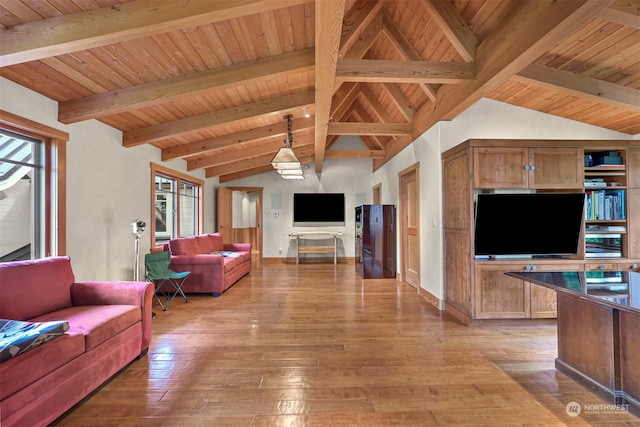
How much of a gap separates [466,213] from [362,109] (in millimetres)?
4138

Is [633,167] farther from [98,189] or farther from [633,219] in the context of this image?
[98,189]

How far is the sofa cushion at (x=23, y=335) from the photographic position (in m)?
1.42

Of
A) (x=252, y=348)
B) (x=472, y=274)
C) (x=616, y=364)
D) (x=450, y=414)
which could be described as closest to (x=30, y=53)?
(x=252, y=348)

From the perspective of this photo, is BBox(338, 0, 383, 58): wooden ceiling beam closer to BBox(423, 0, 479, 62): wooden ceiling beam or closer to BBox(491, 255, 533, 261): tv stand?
BBox(423, 0, 479, 62): wooden ceiling beam

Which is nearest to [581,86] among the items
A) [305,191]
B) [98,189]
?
[98,189]

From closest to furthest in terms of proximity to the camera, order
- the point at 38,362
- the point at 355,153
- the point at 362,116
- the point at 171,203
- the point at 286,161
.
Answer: the point at 38,362
the point at 286,161
the point at 171,203
the point at 355,153
the point at 362,116

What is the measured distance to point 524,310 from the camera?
3.20 meters

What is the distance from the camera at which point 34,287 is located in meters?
2.17

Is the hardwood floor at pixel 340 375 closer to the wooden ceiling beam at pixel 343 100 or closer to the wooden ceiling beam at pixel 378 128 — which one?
the wooden ceiling beam at pixel 378 128

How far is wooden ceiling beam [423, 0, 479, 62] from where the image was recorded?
112 inches

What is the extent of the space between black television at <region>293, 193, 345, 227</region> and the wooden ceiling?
3858mm

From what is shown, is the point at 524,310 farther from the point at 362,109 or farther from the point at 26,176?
the point at 26,176

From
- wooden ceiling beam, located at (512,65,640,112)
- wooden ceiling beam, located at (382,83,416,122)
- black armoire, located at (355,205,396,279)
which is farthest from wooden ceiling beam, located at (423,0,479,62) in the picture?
black armoire, located at (355,205,396,279)

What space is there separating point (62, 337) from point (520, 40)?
3847mm
